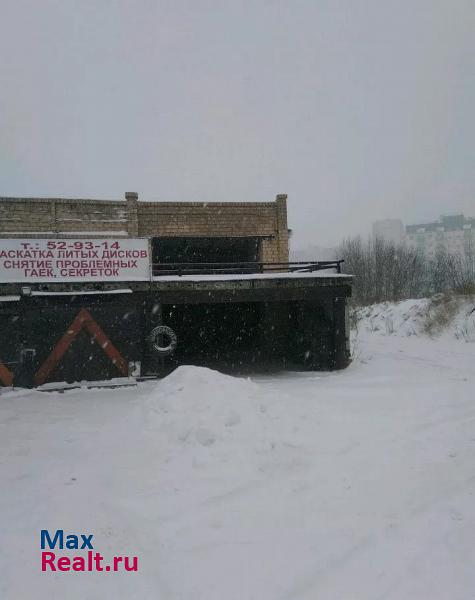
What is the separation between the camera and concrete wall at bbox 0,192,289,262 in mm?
17203

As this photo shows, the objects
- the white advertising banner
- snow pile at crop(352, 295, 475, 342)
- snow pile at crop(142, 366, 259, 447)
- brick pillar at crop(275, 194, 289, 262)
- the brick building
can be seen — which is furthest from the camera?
snow pile at crop(352, 295, 475, 342)

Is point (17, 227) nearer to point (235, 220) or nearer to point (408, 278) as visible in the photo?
point (235, 220)

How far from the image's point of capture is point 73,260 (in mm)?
12109

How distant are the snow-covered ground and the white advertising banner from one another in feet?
13.9

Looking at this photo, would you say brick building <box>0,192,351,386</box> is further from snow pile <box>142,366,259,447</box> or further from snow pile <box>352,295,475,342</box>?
snow pile <box>352,295,475,342</box>

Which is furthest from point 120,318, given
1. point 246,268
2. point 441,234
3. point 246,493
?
point 441,234

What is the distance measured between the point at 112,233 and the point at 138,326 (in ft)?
22.3

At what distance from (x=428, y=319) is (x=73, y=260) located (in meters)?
17.9

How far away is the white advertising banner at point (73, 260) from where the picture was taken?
11.7 metres

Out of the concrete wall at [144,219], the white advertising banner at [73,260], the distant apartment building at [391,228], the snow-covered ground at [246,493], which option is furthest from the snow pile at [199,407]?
the distant apartment building at [391,228]

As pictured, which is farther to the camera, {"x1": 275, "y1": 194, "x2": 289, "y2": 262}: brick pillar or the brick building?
{"x1": 275, "y1": 194, "x2": 289, "y2": 262}: brick pillar

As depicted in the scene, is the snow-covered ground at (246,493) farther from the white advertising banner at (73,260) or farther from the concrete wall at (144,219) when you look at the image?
the concrete wall at (144,219)

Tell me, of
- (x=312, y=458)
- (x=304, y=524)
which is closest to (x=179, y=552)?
(x=304, y=524)

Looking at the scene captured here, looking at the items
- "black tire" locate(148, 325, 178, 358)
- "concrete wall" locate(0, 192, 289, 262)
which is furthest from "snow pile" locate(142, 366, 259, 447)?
"concrete wall" locate(0, 192, 289, 262)
